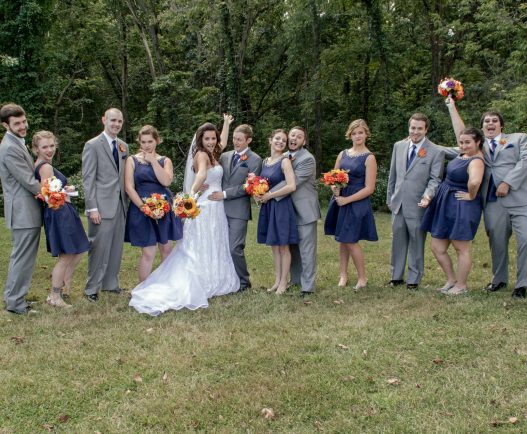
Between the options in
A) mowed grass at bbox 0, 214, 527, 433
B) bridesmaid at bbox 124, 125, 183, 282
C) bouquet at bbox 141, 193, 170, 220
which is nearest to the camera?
mowed grass at bbox 0, 214, 527, 433

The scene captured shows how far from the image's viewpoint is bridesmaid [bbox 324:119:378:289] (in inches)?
285

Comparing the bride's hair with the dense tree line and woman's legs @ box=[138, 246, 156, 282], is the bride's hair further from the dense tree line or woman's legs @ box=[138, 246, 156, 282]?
the dense tree line

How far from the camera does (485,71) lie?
906 inches

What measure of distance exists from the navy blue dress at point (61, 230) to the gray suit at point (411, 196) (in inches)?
165

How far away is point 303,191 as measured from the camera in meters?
7.27

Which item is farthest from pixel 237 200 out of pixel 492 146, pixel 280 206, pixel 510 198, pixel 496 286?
pixel 496 286

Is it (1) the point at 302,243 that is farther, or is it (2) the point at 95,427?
(1) the point at 302,243

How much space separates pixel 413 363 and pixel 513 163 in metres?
3.26

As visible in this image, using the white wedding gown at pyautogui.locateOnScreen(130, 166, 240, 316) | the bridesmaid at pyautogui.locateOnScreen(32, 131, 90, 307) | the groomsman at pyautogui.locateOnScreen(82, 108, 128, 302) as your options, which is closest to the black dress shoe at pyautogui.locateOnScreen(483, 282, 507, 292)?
the white wedding gown at pyautogui.locateOnScreen(130, 166, 240, 316)

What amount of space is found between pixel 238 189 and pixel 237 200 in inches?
7.3

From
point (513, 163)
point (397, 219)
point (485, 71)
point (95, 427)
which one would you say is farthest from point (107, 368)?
point (485, 71)

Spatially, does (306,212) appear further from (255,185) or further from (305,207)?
(255,185)

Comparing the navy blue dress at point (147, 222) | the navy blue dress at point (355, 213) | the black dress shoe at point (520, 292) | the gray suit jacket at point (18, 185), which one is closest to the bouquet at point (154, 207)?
the navy blue dress at point (147, 222)

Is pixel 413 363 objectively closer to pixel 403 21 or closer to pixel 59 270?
pixel 59 270
